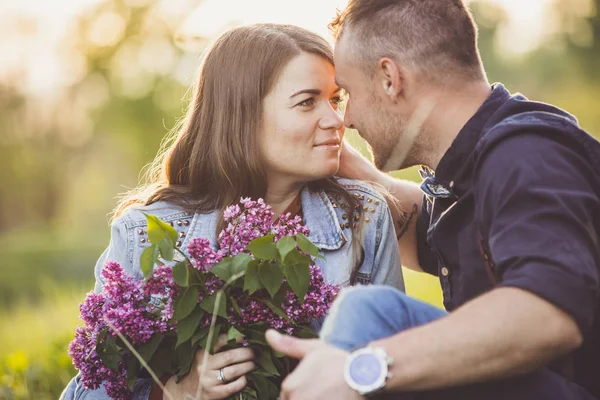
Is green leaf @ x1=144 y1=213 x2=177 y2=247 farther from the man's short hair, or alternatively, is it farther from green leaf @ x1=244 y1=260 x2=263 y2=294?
the man's short hair

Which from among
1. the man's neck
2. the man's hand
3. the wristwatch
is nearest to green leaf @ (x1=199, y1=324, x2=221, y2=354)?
the man's hand

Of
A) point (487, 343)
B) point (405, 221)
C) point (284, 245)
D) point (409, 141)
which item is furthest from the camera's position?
point (405, 221)

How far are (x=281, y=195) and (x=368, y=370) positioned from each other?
1.71m

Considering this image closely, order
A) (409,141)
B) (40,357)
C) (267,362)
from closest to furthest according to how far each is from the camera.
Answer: (267,362)
(409,141)
(40,357)

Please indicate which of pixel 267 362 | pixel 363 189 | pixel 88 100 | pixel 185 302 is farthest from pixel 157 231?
pixel 88 100

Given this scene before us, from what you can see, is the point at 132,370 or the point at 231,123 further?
the point at 231,123

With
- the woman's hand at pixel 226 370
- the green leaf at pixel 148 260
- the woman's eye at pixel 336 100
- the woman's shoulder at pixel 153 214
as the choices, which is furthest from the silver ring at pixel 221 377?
the woman's eye at pixel 336 100

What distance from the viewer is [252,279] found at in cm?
263

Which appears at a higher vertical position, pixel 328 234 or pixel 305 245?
pixel 328 234

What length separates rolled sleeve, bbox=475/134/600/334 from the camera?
2023mm

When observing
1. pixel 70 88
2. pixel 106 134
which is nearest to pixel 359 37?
pixel 70 88

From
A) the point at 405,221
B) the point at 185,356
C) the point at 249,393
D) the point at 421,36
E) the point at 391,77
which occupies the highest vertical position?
the point at 421,36

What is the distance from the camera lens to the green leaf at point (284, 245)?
2541 millimetres

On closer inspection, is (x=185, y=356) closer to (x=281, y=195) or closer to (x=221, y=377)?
(x=221, y=377)
